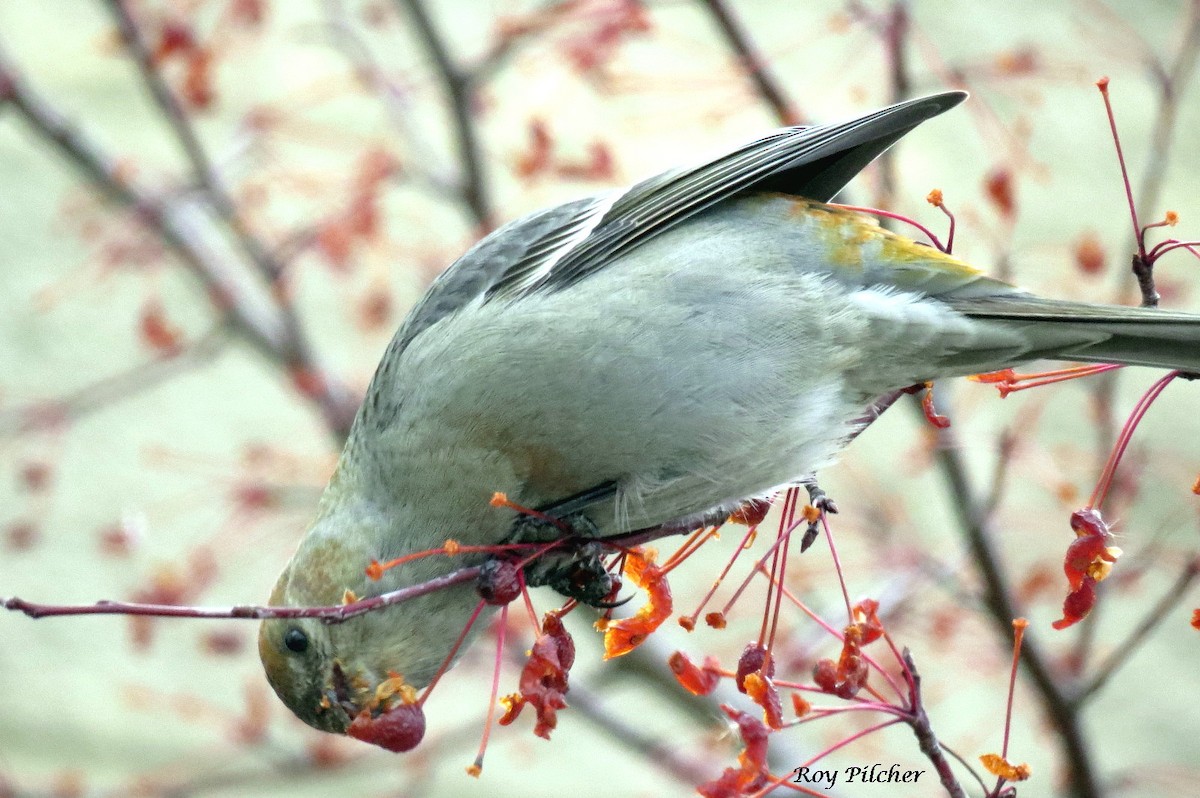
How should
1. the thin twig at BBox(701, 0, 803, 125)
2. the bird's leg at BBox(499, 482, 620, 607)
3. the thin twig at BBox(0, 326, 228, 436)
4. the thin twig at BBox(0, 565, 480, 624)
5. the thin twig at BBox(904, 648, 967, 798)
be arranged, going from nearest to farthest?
the thin twig at BBox(0, 565, 480, 624) → the thin twig at BBox(904, 648, 967, 798) → the bird's leg at BBox(499, 482, 620, 607) → the thin twig at BBox(701, 0, 803, 125) → the thin twig at BBox(0, 326, 228, 436)

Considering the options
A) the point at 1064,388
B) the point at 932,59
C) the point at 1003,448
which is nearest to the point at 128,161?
the point at 932,59

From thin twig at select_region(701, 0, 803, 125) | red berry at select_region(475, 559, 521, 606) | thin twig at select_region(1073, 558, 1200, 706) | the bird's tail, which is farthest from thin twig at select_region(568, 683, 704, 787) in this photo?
the bird's tail

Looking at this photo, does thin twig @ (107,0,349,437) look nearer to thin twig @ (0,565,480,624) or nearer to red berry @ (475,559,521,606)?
red berry @ (475,559,521,606)

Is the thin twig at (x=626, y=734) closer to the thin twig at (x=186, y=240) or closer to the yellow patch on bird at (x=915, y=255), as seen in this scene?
the thin twig at (x=186, y=240)

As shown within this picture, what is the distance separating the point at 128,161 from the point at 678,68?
230cm

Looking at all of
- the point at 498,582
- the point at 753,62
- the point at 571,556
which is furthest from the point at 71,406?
the point at 498,582

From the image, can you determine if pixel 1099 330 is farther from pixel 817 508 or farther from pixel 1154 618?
pixel 1154 618

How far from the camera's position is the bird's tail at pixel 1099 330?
1.37 meters

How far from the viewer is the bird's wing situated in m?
1.73

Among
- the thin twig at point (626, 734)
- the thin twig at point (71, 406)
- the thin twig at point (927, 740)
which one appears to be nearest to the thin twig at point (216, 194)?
the thin twig at point (71, 406)

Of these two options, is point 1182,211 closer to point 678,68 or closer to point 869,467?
point 869,467

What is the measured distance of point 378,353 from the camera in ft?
16.6

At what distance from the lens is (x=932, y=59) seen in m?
2.37

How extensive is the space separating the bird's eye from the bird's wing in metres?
0.46
